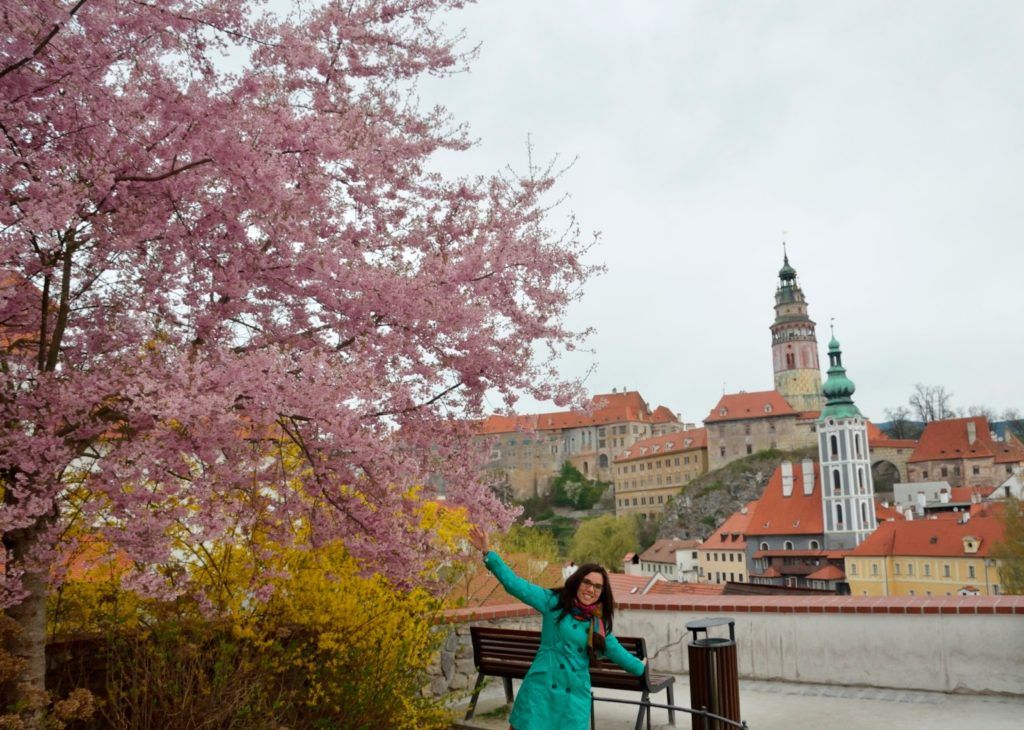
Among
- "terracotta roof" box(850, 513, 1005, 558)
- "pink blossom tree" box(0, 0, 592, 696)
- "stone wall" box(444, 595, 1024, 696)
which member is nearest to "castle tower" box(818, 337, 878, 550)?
"terracotta roof" box(850, 513, 1005, 558)

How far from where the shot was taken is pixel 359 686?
17.4 feet

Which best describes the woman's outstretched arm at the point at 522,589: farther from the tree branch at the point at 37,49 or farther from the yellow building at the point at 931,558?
the yellow building at the point at 931,558

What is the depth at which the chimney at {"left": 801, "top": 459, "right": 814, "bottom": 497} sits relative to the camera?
7769cm

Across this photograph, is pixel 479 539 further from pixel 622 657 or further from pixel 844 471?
pixel 844 471

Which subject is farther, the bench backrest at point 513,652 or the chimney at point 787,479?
the chimney at point 787,479

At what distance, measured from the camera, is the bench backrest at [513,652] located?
559cm

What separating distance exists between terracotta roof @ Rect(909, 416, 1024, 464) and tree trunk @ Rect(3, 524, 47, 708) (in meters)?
91.9

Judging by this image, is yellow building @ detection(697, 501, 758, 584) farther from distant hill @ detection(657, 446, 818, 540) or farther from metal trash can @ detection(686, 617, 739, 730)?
metal trash can @ detection(686, 617, 739, 730)

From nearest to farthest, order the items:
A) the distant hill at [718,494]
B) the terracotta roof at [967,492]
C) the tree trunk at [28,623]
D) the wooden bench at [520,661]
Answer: the tree trunk at [28,623] → the wooden bench at [520,661] → the terracotta roof at [967,492] → the distant hill at [718,494]

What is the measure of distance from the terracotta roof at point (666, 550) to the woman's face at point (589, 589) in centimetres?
7663

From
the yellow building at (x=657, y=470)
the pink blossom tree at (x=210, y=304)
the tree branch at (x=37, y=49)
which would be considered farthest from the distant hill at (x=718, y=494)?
the tree branch at (x=37, y=49)

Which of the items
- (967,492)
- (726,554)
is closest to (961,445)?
A: (967,492)

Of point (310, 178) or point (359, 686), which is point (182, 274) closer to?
point (310, 178)

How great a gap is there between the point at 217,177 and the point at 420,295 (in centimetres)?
124
